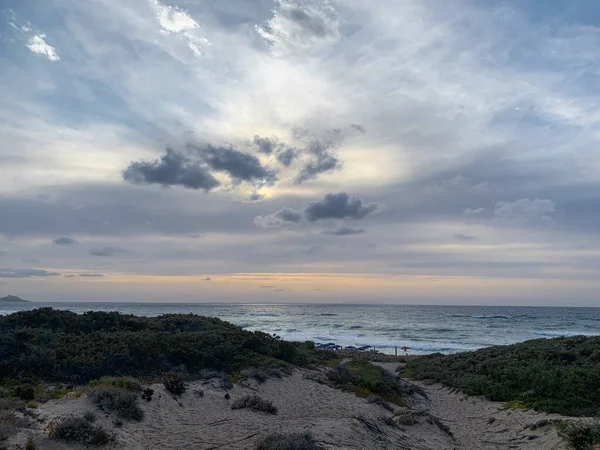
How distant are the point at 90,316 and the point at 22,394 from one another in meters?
16.6

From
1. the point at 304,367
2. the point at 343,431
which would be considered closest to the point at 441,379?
→ the point at 304,367

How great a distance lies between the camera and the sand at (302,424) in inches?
440

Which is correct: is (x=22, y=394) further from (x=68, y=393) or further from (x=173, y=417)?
(x=173, y=417)

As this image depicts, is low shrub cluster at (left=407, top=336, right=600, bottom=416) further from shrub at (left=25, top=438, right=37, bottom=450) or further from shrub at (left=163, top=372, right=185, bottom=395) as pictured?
shrub at (left=25, top=438, right=37, bottom=450)

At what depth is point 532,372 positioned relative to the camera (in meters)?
20.2

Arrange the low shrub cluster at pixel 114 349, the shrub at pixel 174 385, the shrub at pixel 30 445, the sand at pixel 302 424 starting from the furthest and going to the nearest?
the low shrub cluster at pixel 114 349 → the shrub at pixel 174 385 → the sand at pixel 302 424 → the shrub at pixel 30 445

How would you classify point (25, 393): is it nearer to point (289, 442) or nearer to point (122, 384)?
point (122, 384)

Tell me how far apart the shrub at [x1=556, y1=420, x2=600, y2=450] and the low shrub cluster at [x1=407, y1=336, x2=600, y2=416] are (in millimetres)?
4379

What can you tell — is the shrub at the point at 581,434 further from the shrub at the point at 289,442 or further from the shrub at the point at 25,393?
the shrub at the point at 25,393

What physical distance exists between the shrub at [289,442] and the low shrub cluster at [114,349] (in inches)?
275

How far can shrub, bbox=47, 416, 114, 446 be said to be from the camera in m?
9.54

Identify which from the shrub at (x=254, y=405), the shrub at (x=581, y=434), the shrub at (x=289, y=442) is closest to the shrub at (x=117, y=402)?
the shrub at (x=254, y=405)

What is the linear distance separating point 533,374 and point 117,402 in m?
17.4

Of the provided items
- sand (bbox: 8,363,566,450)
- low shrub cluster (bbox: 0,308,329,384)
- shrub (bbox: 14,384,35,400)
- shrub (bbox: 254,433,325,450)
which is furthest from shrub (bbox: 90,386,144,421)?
shrub (bbox: 254,433,325,450)
